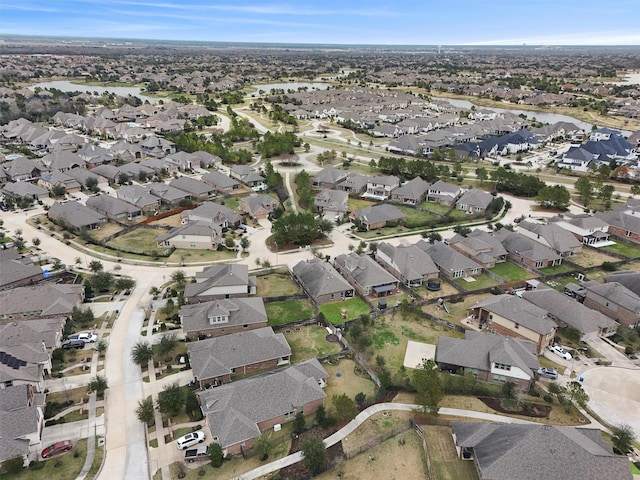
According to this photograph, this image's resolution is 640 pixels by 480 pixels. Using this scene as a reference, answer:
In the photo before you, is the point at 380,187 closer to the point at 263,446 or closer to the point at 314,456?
the point at 263,446

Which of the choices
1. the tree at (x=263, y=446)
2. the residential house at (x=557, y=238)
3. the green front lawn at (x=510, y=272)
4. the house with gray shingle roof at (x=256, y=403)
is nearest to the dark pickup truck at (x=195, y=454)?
the house with gray shingle roof at (x=256, y=403)

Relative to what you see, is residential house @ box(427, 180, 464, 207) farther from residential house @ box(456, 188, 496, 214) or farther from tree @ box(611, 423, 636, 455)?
tree @ box(611, 423, 636, 455)

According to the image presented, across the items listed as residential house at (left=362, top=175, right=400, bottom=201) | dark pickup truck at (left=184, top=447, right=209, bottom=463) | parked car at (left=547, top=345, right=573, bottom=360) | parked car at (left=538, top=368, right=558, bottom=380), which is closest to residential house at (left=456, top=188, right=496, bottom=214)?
residential house at (left=362, top=175, right=400, bottom=201)

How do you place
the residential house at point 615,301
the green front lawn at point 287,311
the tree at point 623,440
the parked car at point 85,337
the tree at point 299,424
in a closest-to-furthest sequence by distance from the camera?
the tree at point 623,440
the tree at point 299,424
the parked car at point 85,337
the residential house at point 615,301
the green front lawn at point 287,311

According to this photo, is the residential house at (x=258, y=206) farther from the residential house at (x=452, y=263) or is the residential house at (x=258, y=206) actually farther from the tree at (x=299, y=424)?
the tree at (x=299, y=424)

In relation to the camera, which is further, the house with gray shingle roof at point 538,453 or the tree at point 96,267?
the tree at point 96,267
